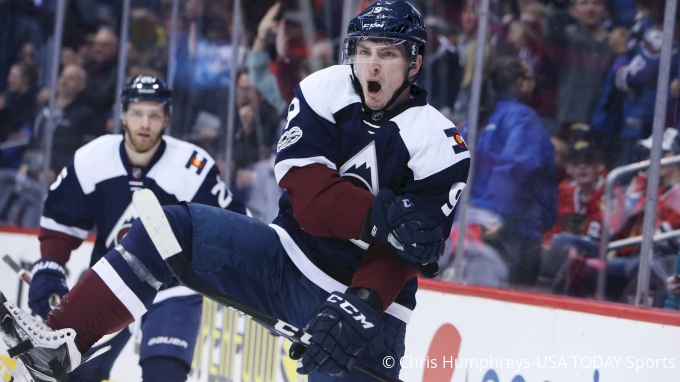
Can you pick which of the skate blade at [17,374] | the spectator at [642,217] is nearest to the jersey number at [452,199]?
the skate blade at [17,374]

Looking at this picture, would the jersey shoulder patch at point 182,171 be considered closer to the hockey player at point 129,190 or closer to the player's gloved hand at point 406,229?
the hockey player at point 129,190

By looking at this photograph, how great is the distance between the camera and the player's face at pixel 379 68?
6.82ft

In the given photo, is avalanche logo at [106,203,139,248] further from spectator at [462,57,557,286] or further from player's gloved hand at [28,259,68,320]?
spectator at [462,57,557,286]

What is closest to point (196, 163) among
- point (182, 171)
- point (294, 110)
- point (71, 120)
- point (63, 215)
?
point (182, 171)

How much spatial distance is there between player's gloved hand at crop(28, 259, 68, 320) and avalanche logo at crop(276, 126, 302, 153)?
1194 mm

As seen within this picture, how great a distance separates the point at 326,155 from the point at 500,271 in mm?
1582

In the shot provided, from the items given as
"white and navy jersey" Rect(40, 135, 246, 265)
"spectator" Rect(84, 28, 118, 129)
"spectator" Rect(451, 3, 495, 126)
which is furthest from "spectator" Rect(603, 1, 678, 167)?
"spectator" Rect(84, 28, 118, 129)

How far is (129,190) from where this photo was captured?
10.4 feet

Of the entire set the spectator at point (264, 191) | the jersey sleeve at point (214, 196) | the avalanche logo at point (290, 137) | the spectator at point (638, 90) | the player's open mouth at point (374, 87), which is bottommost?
the avalanche logo at point (290, 137)

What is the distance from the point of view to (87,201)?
3146 millimetres

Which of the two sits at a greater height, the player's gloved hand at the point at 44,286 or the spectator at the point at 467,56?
the spectator at the point at 467,56

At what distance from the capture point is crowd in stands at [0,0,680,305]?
10.7 feet

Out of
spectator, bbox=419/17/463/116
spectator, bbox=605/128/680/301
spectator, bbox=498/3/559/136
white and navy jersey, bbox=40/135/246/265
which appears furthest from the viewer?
spectator, bbox=419/17/463/116

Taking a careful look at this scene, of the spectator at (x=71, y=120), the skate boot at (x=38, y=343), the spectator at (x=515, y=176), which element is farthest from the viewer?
the spectator at (x=71, y=120)
